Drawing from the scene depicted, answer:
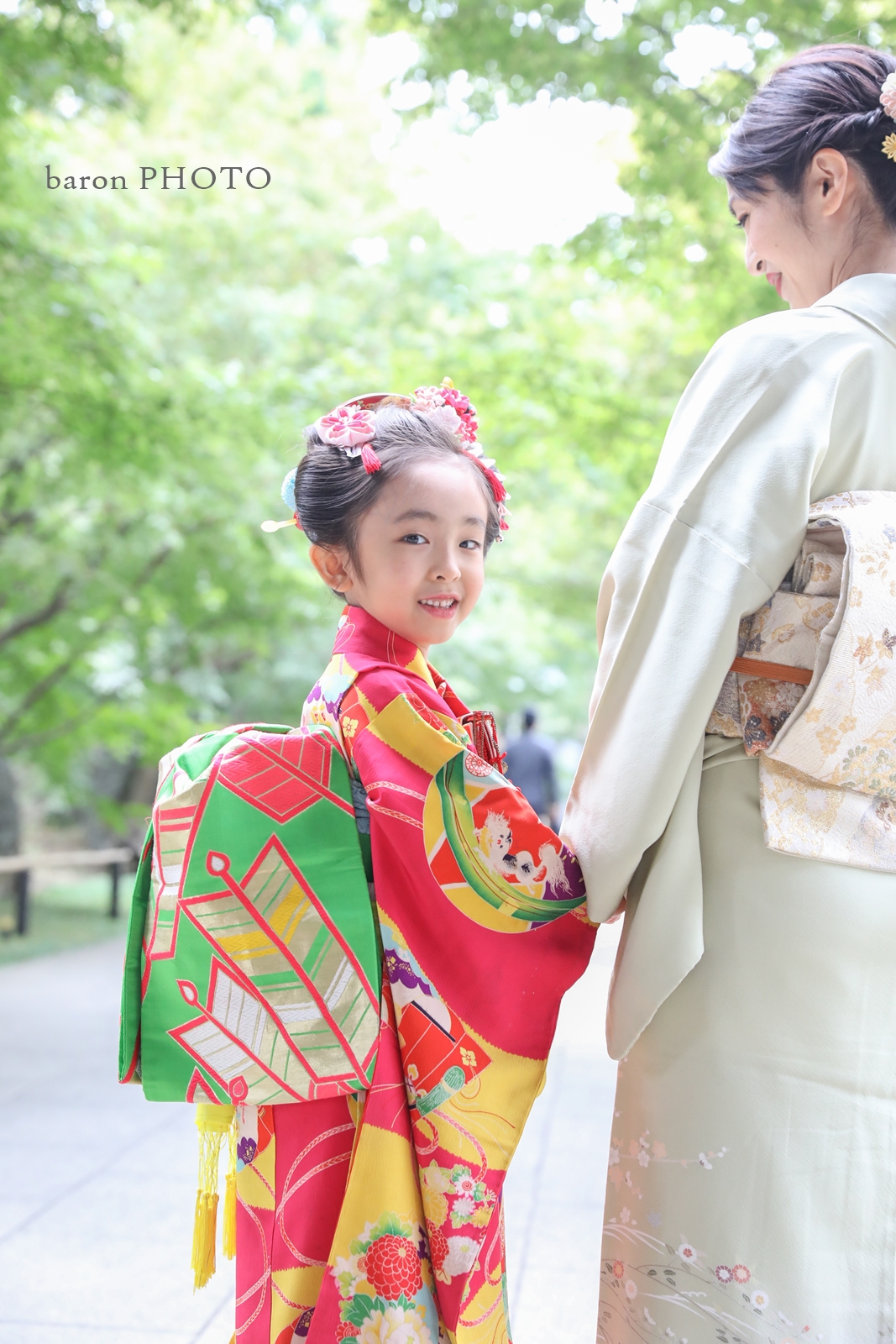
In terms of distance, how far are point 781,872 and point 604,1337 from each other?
2.19ft

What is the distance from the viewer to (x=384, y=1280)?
1.34 m

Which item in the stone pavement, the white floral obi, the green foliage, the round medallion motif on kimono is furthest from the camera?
the green foliage

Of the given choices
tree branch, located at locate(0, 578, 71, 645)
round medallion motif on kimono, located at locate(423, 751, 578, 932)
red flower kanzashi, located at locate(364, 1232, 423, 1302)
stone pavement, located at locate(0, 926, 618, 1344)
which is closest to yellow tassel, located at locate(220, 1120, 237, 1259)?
red flower kanzashi, located at locate(364, 1232, 423, 1302)

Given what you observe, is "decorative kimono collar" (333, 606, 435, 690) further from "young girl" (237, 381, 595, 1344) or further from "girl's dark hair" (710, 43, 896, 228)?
"girl's dark hair" (710, 43, 896, 228)

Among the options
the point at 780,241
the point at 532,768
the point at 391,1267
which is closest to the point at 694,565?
the point at 780,241

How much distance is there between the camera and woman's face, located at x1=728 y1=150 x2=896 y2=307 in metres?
1.42

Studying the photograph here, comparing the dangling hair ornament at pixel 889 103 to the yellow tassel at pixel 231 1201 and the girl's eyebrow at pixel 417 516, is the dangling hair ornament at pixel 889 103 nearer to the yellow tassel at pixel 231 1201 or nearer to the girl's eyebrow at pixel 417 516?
the girl's eyebrow at pixel 417 516

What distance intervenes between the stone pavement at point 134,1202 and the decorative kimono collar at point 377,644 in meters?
1.65

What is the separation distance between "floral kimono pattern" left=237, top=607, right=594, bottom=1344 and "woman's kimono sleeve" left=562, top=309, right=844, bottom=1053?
0.34 feet

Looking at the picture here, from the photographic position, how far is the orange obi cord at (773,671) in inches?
51.6

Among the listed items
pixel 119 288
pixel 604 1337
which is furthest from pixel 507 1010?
pixel 119 288

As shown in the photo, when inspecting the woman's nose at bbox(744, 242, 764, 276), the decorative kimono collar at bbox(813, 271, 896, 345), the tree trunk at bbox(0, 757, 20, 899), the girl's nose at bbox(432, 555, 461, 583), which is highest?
the woman's nose at bbox(744, 242, 764, 276)

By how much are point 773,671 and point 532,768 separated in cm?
710

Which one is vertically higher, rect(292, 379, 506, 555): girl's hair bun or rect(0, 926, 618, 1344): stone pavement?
rect(292, 379, 506, 555): girl's hair bun
